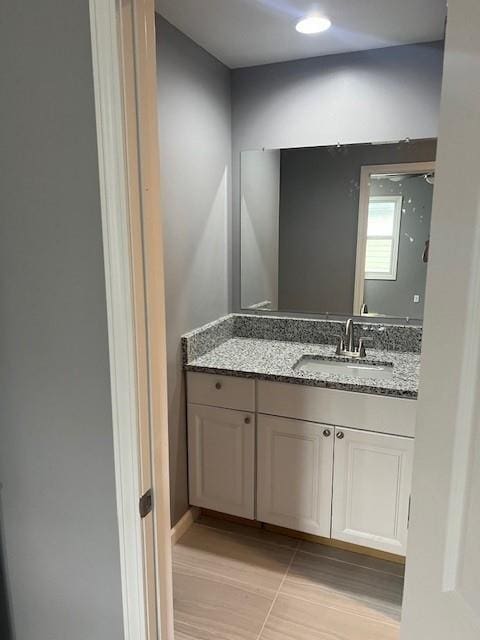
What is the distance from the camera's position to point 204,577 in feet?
6.79

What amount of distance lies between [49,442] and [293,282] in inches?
69.5

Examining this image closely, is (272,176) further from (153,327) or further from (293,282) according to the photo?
(153,327)

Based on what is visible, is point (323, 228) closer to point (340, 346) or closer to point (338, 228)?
point (338, 228)

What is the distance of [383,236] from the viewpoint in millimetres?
2367

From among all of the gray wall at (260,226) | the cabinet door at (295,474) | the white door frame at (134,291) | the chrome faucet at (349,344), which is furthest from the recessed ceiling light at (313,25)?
the cabinet door at (295,474)

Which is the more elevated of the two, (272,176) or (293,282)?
(272,176)

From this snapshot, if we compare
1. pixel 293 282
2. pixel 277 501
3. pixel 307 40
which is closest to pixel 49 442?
pixel 277 501

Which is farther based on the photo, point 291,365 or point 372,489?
point 291,365

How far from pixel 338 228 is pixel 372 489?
1.33 m

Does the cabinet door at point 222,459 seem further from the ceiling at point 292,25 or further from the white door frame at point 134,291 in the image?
the ceiling at point 292,25

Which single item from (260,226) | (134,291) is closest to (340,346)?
(260,226)

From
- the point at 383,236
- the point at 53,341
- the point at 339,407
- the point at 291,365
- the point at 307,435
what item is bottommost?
the point at 307,435

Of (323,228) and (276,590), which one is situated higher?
(323,228)

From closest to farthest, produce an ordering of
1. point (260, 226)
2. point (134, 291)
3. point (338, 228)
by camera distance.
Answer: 1. point (134, 291)
2. point (338, 228)
3. point (260, 226)
